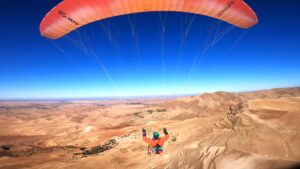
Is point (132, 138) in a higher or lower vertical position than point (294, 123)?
lower

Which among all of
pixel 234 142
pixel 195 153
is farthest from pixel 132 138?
pixel 234 142

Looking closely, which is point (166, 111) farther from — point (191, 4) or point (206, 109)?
point (191, 4)

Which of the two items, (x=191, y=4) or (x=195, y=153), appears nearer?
(x=195, y=153)

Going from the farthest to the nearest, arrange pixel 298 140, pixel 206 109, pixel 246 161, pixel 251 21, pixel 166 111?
1. pixel 206 109
2. pixel 166 111
3. pixel 251 21
4. pixel 298 140
5. pixel 246 161

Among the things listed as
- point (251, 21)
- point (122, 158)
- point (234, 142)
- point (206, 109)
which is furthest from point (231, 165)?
point (206, 109)

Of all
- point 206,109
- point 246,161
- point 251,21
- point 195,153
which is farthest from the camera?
point 206,109

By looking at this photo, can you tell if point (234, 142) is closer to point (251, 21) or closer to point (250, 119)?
point (250, 119)

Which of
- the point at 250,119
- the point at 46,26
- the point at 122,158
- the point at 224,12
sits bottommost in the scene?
the point at 122,158
